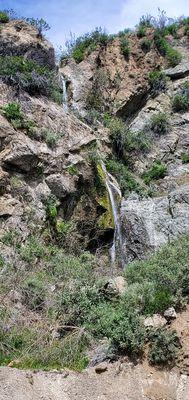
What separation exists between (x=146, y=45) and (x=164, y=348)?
2189 centimetres

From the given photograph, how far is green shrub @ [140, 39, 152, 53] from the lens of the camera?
2689cm

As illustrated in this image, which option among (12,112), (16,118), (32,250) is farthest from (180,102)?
(32,250)

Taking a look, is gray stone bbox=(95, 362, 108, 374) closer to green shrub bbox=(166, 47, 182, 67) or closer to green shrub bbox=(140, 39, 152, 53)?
green shrub bbox=(140, 39, 152, 53)

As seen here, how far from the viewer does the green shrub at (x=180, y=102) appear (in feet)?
80.5

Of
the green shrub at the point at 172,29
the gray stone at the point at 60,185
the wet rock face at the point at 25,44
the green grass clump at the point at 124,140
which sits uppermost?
the green shrub at the point at 172,29

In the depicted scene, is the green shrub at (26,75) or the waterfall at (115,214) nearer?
the waterfall at (115,214)

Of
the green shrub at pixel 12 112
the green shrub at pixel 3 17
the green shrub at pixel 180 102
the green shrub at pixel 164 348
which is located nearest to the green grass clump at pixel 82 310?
the green shrub at pixel 164 348

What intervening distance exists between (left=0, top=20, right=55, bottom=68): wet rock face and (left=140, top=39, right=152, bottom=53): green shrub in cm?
714

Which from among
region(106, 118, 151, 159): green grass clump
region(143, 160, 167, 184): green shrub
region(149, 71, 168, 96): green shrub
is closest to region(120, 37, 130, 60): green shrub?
region(149, 71, 168, 96): green shrub

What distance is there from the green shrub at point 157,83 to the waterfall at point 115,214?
812 cm

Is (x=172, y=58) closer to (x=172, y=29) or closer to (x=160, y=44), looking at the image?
(x=160, y=44)

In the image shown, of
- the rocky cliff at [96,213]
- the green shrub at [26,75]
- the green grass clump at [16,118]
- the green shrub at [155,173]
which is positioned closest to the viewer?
the rocky cliff at [96,213]

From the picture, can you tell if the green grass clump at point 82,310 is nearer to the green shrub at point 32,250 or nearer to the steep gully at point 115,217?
the green shrub at point 32,250

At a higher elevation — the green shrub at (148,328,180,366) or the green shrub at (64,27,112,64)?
the green shrub at (64,27,112,64)
